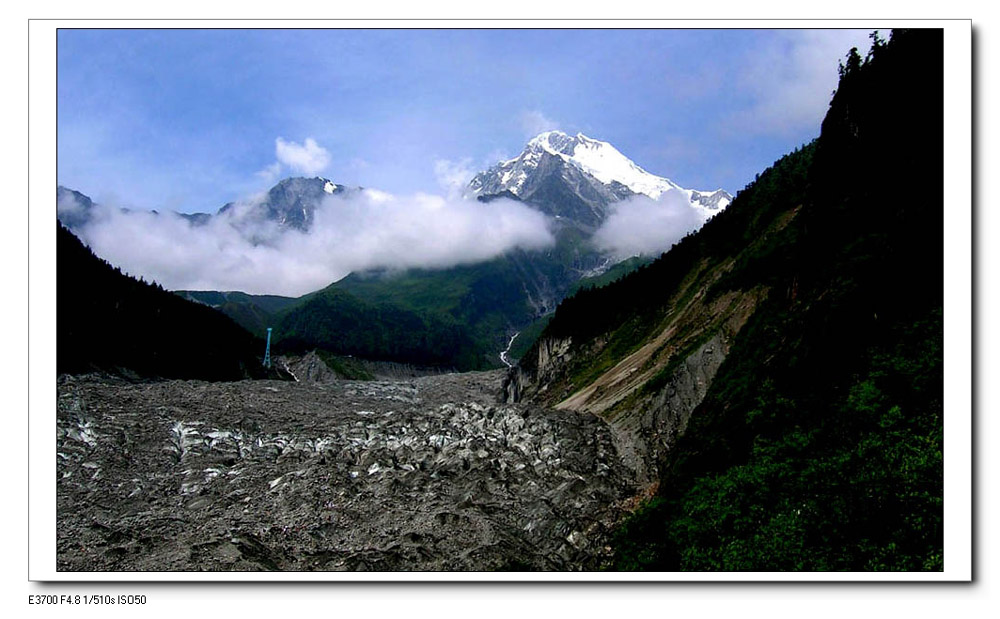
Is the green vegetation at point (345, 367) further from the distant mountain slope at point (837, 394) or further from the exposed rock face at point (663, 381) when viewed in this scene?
the distant mountain slope at point (837, 394)

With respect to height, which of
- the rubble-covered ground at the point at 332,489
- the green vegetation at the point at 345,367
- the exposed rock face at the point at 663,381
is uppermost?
the exposed rock face at the point at 663,381

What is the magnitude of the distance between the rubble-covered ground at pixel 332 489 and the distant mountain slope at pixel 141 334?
2989 cm

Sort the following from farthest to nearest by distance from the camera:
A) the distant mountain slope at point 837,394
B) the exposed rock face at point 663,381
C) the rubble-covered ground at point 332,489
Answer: the exposed rock face at point 663,381
the rubble-covered ground at point 332,489
the distant mountain slope at point 837,394

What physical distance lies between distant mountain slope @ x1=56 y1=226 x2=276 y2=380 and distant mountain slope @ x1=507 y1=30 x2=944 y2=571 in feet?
194

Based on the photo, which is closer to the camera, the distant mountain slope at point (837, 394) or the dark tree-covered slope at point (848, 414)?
the dark tree-covered slope at point (848, 414)

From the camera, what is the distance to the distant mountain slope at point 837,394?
1251 cm

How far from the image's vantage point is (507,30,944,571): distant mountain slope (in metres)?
12.5

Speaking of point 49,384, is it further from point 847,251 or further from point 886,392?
point 847,251

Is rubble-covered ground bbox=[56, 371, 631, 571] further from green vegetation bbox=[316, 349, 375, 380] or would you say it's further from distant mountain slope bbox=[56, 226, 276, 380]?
green vegetation bbox=[316, 349, 375, 380]

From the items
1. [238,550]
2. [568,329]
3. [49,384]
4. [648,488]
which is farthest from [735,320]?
[568,329]

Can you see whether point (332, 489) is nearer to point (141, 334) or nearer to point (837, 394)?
point (837, 394)

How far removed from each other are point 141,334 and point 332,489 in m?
74.6

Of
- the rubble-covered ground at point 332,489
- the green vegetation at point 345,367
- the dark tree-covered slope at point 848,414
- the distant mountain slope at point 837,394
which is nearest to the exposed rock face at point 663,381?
the distant mountain slope at point 837,394

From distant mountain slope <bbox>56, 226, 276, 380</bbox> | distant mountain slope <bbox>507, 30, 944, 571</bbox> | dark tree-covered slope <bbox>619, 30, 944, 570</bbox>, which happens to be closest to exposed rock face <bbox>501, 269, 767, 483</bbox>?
distant mountain slope <bbox>507, 30, 944, 571</bbox>
